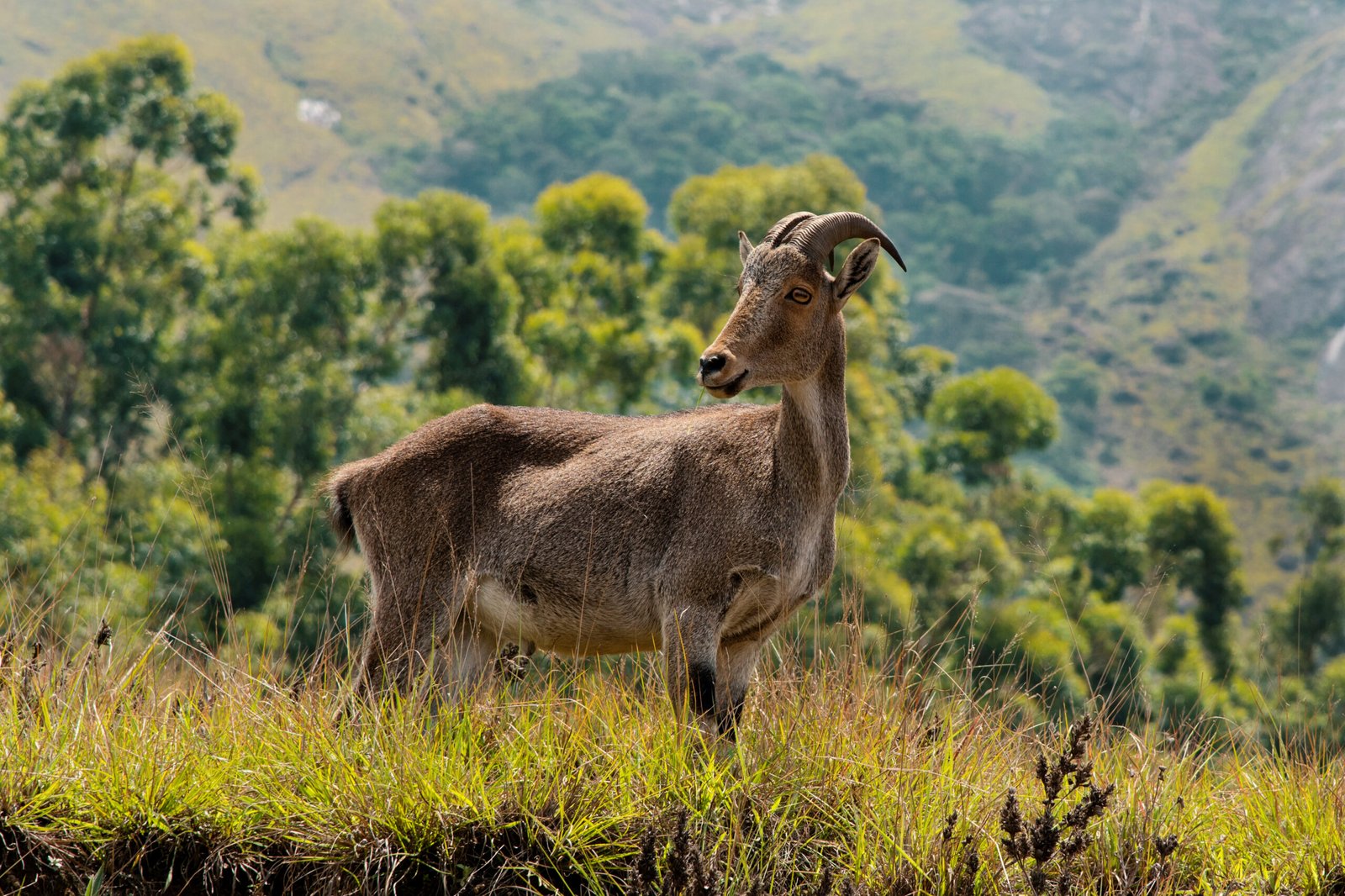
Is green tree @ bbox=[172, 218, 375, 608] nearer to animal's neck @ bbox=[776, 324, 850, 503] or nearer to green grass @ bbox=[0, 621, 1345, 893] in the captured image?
green grass @ bbox=[0, 621, 1345, 893]

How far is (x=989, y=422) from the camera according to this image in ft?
180

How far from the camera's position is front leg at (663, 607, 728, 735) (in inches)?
261

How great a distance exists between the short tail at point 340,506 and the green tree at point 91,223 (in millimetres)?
37183

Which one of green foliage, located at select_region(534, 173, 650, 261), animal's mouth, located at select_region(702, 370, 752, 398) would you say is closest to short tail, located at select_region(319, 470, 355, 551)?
animal's mouth, located at select_region(702, 370, 752, 398)

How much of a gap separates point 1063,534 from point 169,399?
3411 cm

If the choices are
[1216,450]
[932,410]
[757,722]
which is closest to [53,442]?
[932,410]

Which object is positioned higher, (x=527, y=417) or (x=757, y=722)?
(x=527, y=417)

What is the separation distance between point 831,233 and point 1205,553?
1960 inches

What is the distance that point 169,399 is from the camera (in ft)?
151

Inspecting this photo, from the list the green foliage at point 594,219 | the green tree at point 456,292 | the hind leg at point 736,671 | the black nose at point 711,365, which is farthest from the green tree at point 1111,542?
the black nose at point 711,365

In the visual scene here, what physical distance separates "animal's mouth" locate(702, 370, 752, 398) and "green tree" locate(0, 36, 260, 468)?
129 ft

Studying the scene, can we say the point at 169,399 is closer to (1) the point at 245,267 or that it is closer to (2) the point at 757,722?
(1) the point at 245,267

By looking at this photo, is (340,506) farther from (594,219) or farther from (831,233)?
(594,219)

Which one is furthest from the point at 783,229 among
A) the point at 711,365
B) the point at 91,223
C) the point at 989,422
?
the point at 989,422
